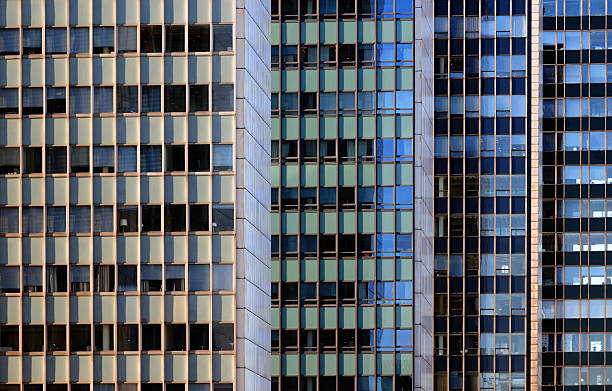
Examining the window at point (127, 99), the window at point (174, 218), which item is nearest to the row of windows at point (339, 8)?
the window at point (127, 99)

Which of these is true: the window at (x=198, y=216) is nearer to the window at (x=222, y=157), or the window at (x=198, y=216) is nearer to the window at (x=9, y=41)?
the window at (x=222, y=157)

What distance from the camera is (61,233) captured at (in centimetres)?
8019

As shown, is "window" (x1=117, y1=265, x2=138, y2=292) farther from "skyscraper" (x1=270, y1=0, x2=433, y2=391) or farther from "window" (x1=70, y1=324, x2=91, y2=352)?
"skyscraper" (x1=270, y1=0, x2=433, y2=391)

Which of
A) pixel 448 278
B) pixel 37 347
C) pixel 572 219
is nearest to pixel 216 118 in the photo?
pixel 37 347

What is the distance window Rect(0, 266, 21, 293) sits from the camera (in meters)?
80.0

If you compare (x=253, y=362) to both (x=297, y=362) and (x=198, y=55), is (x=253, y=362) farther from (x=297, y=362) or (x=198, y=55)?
(x=297, y=362)

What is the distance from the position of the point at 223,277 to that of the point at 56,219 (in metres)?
9.24

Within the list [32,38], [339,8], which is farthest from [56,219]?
[339,8]

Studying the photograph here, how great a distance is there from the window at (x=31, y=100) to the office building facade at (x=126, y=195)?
2.9 inches

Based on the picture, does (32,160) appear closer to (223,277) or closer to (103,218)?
(103,218)

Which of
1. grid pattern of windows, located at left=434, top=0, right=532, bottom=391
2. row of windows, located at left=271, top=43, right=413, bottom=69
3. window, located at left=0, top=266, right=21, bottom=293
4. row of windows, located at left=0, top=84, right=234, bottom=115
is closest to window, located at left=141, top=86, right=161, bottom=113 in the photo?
row of windows, located at left=0, top=84, right=234, bottom=115

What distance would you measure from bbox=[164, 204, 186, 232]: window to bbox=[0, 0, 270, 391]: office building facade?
0.07 meters

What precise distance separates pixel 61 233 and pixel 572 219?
87773 millimetres

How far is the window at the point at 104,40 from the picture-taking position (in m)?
81.0
